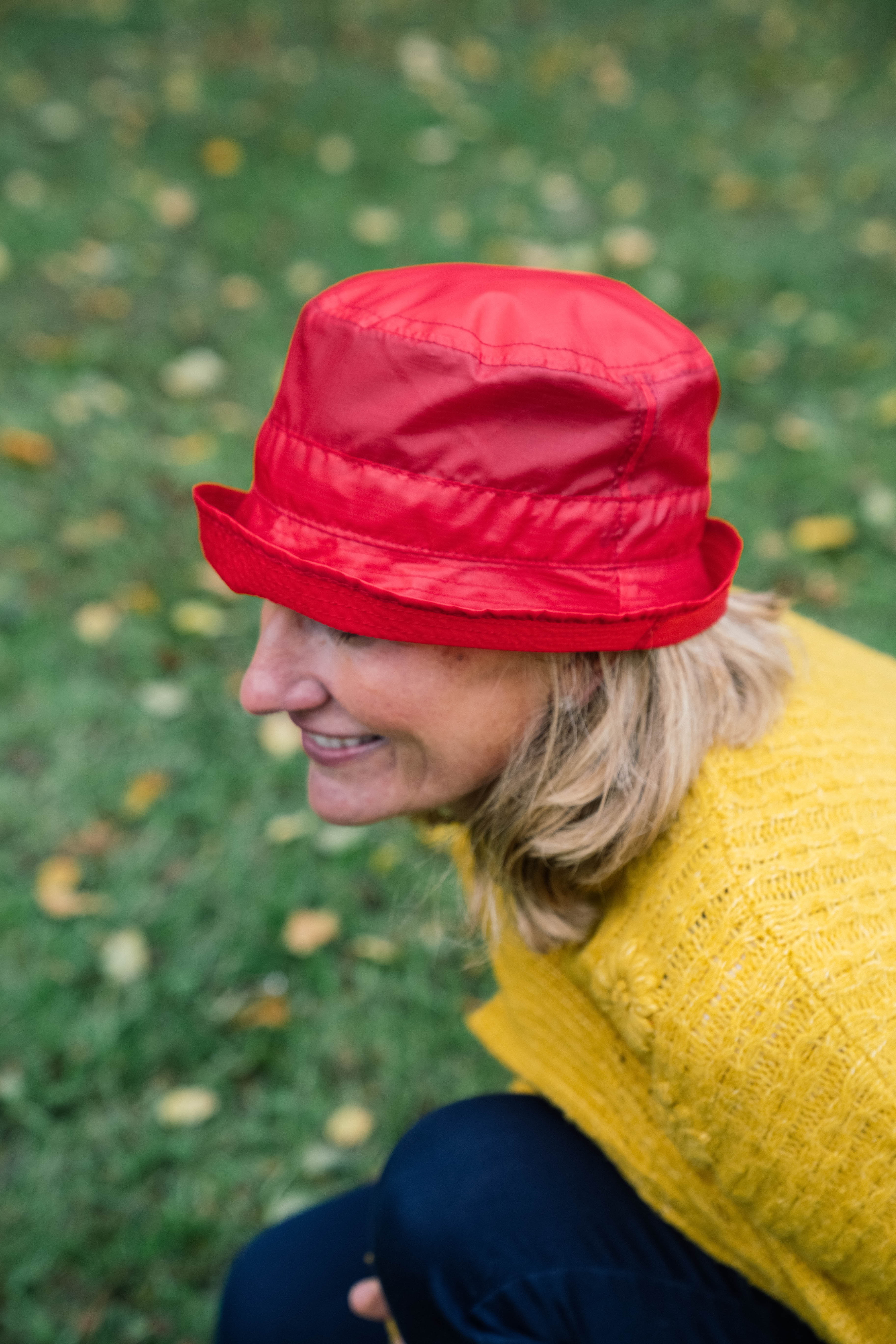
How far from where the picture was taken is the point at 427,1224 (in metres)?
1.34

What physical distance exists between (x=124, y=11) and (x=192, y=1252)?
666cm

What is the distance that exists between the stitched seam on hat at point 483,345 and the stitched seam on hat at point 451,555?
0.59 ft

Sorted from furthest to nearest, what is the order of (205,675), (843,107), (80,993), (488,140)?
(843,107), (488,140), (205,675), (80,993)

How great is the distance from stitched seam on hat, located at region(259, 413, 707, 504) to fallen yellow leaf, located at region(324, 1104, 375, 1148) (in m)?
1.51

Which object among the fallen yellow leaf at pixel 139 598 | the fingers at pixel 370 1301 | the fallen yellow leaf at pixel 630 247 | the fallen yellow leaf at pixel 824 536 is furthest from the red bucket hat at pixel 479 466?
the fallen yellow leaf at pixel 630 247

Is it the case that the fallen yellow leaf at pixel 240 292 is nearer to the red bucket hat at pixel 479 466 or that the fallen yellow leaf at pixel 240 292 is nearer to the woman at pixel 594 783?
the woman at pixel 594 783

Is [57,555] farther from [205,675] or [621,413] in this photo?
[621,413]

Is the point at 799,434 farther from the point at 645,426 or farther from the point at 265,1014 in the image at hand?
the point at 645,426

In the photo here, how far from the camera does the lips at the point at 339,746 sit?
126 cm

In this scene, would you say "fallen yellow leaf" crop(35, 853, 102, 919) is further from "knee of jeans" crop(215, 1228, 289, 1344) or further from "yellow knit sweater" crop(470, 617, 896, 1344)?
"yellow knit sweater" crop(470, 617, 896, 1344)

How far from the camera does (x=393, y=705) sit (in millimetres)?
1150

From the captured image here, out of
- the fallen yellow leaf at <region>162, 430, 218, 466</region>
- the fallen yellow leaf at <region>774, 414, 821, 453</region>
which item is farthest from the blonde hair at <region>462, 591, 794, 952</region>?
the fallen yellow leaf at <region>162, 430, 218, 466</region>

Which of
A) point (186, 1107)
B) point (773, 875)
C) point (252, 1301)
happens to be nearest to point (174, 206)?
point (186, 1107)

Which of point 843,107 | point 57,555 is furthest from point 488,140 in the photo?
point 57,555
